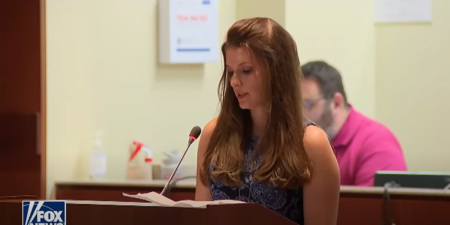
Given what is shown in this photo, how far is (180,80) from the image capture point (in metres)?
3.79

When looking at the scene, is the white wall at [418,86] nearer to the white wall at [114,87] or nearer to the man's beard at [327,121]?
the man's beard at [327,121]

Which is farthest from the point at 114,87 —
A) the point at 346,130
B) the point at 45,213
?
the point at 45,213

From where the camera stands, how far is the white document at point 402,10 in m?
4.25

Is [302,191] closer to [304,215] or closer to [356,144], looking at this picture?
[304,215]

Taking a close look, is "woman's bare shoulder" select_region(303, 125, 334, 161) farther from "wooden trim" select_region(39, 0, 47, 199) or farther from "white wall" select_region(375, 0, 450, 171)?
"white wall" select_region(375, 0, 450, 171)

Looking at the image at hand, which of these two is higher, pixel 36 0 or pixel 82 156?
pixel 36 0

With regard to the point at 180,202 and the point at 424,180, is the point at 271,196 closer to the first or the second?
the point at 180,202

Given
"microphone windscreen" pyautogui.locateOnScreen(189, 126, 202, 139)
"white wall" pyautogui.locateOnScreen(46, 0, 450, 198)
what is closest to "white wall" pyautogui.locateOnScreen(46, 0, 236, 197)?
"white wall" pyautogui.locateOnScreen(46, 0, 450, 198)

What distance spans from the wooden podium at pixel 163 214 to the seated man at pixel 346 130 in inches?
81.7

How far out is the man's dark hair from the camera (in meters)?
3.77

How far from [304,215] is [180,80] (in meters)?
1.99

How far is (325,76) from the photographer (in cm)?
377

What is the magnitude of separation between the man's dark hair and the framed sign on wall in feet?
1.53

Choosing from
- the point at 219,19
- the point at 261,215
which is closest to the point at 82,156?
the point at 219,19
